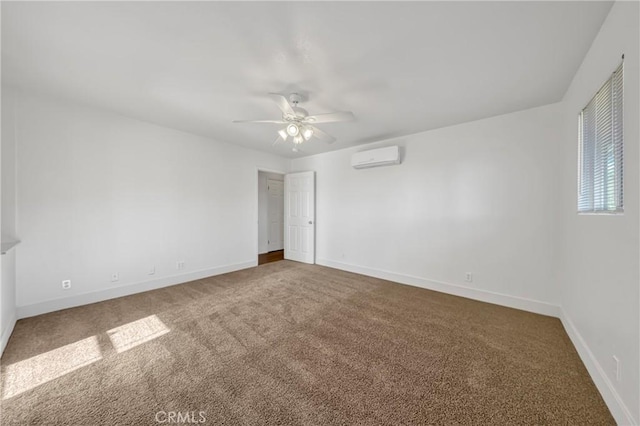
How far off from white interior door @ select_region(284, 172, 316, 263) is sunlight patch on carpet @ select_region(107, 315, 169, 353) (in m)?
3.19

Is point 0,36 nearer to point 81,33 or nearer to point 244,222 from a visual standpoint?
point 81,33

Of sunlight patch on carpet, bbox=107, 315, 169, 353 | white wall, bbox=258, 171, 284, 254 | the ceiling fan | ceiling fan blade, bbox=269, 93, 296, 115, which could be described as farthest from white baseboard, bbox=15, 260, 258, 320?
ceiling fan blade, bbox=269, 93, 296, 115

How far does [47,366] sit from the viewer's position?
5.97ft

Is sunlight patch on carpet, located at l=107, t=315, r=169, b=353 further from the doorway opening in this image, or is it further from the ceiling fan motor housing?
the doorway opening

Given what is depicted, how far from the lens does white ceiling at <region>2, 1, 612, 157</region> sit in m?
1.49

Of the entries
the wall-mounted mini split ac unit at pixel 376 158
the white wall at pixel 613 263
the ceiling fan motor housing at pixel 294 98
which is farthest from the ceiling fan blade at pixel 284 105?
the white wall at pixel 613 263

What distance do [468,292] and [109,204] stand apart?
5217 millimetres

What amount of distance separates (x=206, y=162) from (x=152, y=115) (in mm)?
1114

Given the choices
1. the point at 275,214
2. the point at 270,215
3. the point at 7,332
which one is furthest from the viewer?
the point at 275,214

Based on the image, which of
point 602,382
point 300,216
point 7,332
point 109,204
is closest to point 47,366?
point 7,332

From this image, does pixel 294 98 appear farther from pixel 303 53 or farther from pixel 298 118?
pixel 303 53

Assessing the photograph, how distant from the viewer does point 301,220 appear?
5.48 meters

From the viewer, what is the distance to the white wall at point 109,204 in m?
2.63

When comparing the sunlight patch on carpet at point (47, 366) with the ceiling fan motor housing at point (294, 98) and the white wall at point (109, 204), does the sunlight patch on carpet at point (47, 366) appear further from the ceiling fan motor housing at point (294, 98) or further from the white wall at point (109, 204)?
the ceiling fan motor housing at point (294, 98)
